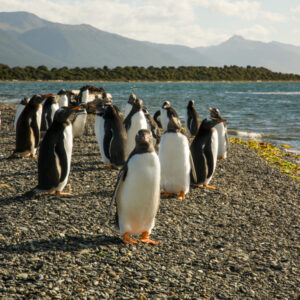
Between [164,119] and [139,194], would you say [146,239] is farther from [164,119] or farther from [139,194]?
[164,119]

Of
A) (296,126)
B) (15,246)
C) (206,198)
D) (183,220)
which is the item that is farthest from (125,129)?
(296,126)

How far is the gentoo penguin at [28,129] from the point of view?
28.7 feet

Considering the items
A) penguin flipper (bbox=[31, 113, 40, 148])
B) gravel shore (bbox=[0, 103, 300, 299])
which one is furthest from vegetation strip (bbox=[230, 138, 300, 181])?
penguin flipper (bbox=[31, 113, 40, 148])

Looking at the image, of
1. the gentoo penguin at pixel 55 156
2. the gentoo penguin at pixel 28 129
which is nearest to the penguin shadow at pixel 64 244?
the gentoo penguin at pixel 55 156

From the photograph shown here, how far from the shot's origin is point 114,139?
8273 mm

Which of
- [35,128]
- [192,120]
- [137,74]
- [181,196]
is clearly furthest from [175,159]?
[137,74]

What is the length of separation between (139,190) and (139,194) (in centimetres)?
5

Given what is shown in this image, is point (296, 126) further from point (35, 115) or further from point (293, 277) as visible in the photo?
point (293, 277)

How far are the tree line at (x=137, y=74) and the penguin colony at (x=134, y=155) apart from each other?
93.4 m

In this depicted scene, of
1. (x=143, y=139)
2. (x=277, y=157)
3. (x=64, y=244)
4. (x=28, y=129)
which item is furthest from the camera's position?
(x=277, y=157)

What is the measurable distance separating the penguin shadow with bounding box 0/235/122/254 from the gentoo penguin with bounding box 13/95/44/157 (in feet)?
15.6

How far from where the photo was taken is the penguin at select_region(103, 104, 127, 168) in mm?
8242

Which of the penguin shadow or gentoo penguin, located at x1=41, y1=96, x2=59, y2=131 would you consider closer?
the penguin shadow

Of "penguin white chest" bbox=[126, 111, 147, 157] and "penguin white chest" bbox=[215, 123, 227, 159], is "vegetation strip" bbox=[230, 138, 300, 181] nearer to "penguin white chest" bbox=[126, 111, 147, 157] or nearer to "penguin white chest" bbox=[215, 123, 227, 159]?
"penguin white chest" bbox=[215, 123, 227, 159]
